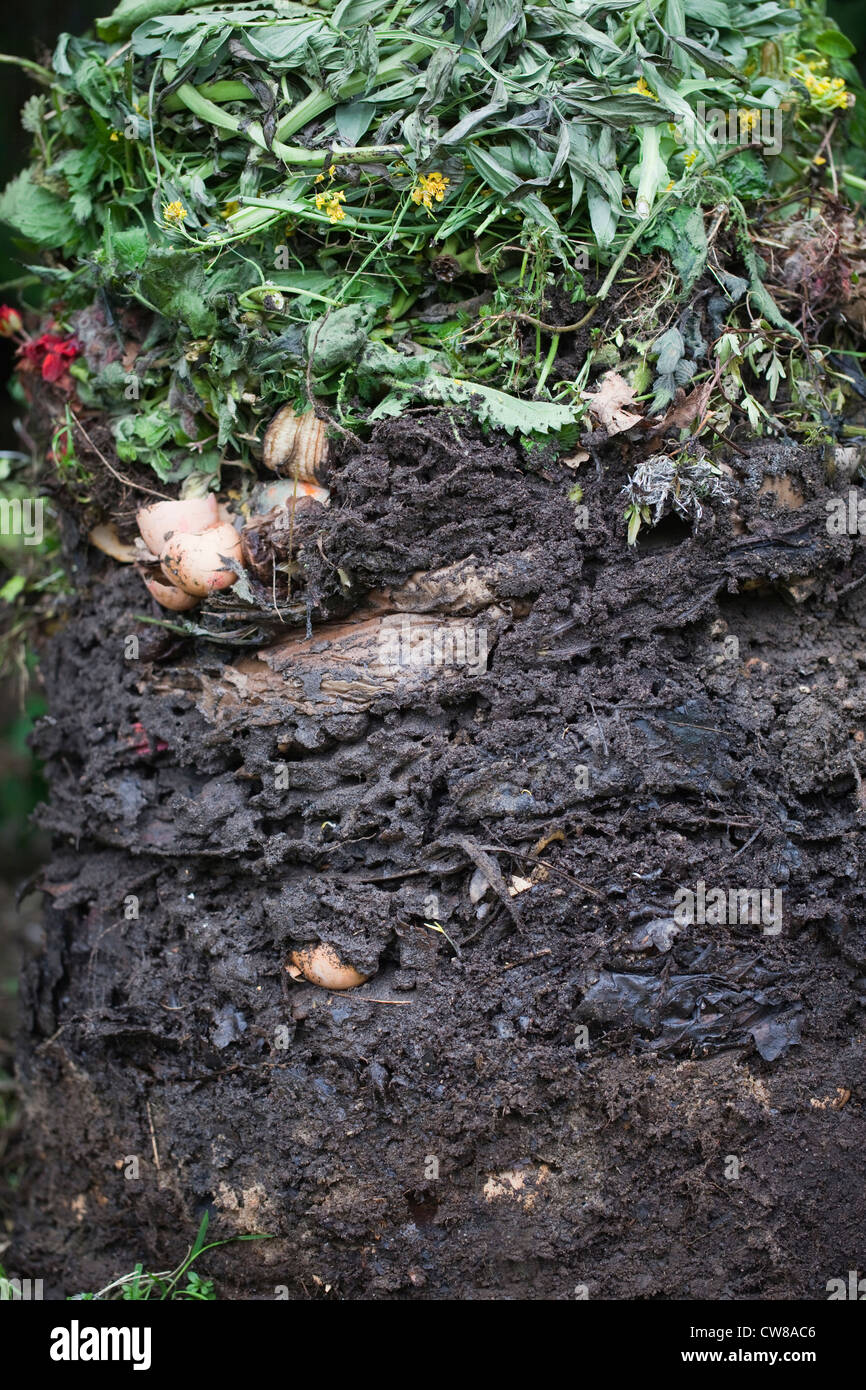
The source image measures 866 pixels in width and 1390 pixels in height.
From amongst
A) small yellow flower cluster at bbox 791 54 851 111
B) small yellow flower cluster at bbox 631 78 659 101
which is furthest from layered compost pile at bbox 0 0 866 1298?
small yellow flower cluster at bbox 791 54 851 111

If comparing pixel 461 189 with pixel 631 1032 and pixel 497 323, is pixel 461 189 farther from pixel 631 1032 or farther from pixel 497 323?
pixel 631 1032

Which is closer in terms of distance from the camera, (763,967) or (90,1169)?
(763,967)

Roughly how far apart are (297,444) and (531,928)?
1.43m

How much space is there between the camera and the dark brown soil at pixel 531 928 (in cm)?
249

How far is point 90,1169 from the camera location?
2982mm

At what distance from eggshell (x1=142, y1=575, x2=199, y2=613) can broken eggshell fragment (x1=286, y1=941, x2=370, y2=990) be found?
3.44ft

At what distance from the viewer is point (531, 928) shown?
2516 mm

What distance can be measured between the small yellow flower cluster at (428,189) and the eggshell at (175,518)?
98cm

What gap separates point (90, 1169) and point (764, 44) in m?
3.92

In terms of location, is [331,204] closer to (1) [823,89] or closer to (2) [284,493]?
(2) [284,493]

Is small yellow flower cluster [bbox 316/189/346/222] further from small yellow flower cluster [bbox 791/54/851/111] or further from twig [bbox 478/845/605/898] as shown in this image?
twig [bbox 478/845/605/898]

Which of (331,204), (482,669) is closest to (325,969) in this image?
(482,669)
